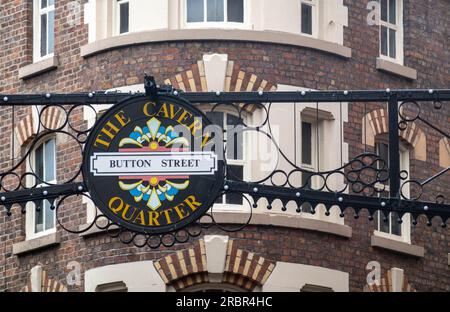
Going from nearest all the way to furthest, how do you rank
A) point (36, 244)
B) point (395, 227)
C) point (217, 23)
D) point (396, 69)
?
point (217, 23) < point (36, 244) < point (395, 227) < point (396, 69)

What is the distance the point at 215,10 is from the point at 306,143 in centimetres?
259

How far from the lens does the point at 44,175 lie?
122ft

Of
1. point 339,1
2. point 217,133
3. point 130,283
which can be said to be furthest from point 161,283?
point 217,133

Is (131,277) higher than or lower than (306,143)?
lower

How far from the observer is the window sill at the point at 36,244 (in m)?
36.3

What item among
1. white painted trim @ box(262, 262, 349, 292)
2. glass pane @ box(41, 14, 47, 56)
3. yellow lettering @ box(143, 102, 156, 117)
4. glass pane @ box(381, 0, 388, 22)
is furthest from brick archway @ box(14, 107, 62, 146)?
yellow lettering @ box(143, 102, 156, 117)

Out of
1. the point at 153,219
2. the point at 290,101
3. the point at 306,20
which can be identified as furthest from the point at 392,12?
the point at 153,219

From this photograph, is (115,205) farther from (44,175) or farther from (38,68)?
(38,68)

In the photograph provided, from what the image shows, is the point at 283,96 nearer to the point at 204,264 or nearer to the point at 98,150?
the point at 98,150

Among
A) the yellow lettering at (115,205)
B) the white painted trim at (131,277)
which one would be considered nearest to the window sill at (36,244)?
the white painted trim at (131,277)

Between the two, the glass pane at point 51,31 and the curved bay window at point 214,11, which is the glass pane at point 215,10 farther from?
the glass pane at point 51,31

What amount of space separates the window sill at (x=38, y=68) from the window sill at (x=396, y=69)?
530cm

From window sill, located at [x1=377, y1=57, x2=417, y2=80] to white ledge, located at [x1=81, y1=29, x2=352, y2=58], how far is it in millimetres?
1463

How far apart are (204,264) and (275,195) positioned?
1000 centimetres
